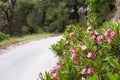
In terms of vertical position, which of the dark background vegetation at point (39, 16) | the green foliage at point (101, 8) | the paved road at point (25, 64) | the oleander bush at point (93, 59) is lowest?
the dark background vegetation at point (39, 16)

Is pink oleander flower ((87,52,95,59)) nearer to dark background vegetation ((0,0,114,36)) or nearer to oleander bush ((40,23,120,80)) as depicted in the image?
oleander bush ((40,23,120,80))

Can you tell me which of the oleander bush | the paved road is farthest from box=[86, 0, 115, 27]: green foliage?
the oleander bush

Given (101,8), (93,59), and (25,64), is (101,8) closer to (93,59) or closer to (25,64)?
(25,64)

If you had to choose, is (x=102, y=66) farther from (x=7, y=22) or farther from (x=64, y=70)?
(x=7, y=22)

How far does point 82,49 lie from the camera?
20.1 feet

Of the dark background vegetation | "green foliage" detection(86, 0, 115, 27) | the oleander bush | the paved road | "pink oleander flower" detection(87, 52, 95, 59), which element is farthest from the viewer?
the dark background vegetation

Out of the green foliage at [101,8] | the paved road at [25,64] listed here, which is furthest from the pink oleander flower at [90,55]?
the green foliage at [101,8]

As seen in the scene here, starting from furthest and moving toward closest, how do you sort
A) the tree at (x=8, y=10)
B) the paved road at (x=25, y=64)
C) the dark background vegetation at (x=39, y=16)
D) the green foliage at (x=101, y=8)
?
1. the dark background vegetation at (x=39, y=16)
2. the tree at (x=8, y=10)
3. the green foliage at (x=101, y=8)
4. the paved road at (x=25, y=64)

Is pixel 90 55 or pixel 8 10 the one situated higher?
pixel 90 55

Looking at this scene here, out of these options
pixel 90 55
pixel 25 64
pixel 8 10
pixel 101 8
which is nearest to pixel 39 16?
pixel 8 10

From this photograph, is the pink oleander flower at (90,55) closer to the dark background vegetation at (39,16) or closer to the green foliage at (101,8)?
the green foliage at (101,8)

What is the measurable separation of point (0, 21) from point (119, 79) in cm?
3530

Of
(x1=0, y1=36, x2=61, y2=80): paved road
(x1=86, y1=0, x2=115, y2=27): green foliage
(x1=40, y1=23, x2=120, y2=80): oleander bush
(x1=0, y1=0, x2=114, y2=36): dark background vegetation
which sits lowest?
(x1=0, y1=0, x2=114, y2=36): dark background vegetation

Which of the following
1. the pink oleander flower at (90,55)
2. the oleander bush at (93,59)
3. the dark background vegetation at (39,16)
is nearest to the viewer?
the oleander bush at (93,59)
